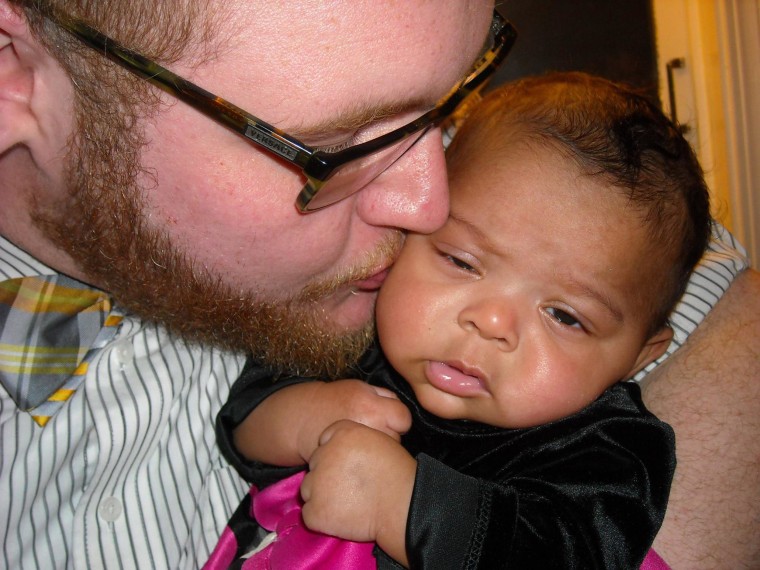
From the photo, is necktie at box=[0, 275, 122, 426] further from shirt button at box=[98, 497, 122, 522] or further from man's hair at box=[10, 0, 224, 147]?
man's hair at box=[10, 0, 224, 147]

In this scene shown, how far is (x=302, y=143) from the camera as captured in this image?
46.0 inches

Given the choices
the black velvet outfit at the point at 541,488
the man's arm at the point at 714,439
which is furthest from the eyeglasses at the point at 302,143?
the man's arm at the point at 714,439

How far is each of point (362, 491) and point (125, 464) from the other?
2.18 feet

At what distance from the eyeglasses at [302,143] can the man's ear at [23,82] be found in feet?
0.29

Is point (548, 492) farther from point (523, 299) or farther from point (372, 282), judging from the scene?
point (372, 282)

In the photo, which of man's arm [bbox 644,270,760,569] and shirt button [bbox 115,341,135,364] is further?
shirt button [bbox 115,341,135,364]

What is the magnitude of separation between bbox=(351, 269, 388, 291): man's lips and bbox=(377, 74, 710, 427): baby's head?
63 mm

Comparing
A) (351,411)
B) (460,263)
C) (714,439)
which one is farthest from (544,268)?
(714,439)

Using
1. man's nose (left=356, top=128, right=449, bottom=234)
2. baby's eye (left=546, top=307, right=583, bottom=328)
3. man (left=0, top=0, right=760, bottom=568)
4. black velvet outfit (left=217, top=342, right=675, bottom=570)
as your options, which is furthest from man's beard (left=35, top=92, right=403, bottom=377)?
baby's eye (left=546, top=307, right=583, bottom=328)

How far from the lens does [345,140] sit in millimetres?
1227

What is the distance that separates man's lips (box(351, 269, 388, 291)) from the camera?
1.50 metres

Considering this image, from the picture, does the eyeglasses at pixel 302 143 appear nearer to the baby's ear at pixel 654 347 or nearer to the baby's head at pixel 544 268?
the baby's head at pixel 544 268

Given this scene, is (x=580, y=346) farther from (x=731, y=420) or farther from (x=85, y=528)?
(x=85, y=528)

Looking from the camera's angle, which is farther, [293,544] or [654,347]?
[654,347]
